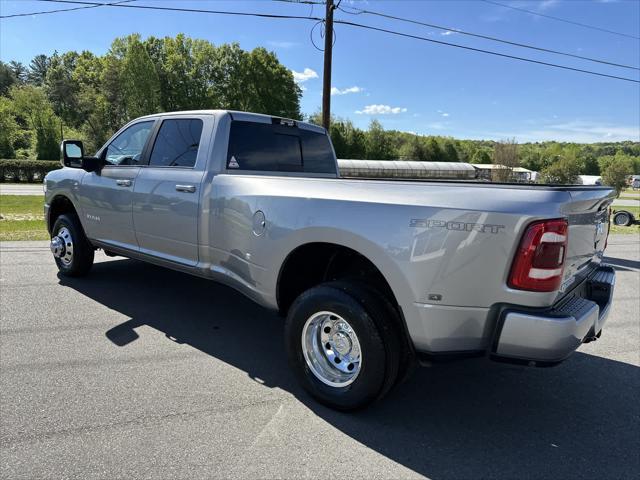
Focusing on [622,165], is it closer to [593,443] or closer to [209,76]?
[593,443]

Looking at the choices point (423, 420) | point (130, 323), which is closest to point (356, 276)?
point (423, 420)

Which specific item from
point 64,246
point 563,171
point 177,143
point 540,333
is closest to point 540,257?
point 540,333

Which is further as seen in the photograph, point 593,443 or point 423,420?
point 423,420

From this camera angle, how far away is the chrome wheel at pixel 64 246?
5613mm

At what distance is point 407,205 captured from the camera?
99.8 inches

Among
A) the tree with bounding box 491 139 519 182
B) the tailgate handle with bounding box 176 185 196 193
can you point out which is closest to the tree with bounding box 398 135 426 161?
the tree with bounding box 491 139 519 182

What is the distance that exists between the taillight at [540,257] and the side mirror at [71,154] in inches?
185

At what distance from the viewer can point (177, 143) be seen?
4.29m

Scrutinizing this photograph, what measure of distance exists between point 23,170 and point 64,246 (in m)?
37.3

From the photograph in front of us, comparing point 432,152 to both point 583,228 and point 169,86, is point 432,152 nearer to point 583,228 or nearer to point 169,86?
point 169,86

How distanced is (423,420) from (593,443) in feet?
3.29

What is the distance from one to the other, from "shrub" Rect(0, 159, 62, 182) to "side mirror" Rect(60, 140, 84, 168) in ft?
115

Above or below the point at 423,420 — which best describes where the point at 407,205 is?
above

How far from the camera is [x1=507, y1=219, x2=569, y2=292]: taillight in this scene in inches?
88.0
